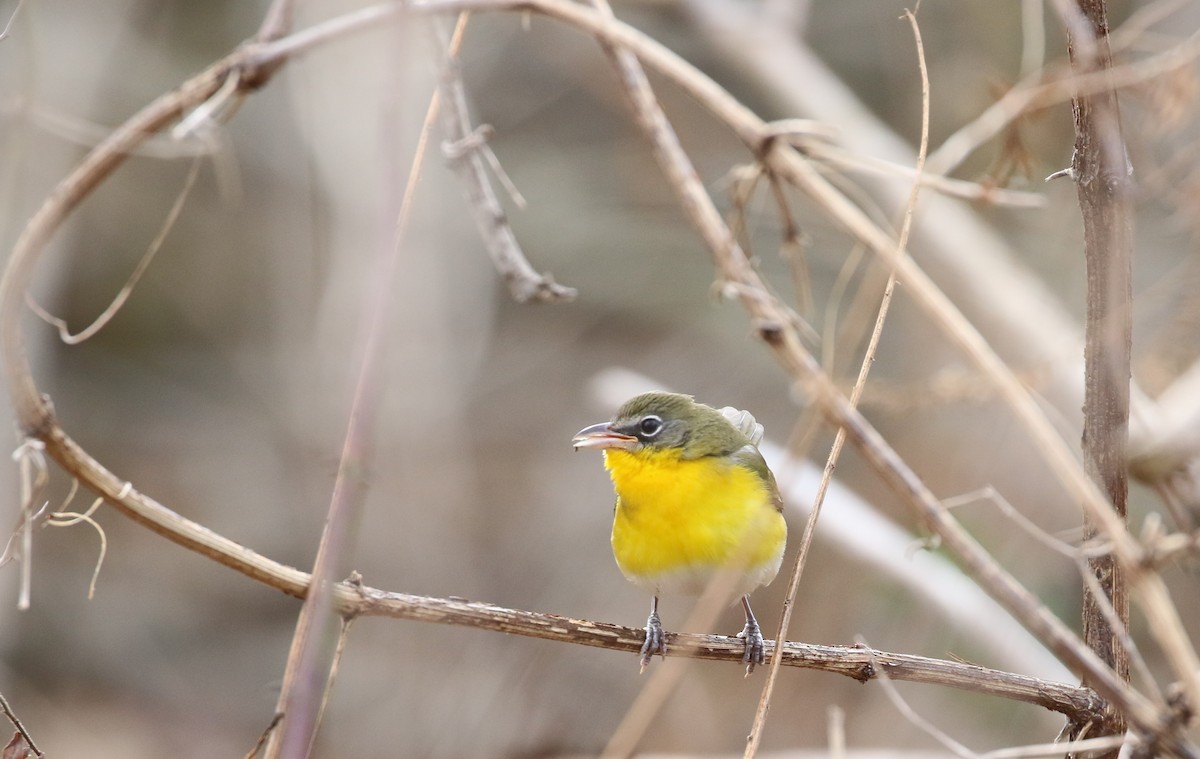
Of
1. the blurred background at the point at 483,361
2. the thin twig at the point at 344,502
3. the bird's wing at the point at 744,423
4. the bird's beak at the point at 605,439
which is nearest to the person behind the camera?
the thin twig at the point at 344,502

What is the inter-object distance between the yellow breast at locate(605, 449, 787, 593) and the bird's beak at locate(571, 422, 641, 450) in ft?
0.14

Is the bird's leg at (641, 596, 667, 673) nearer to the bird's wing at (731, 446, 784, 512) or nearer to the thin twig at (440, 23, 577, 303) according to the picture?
the bird's wing at (731, 446, 784, 512)

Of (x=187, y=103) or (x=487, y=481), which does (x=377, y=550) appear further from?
(x=187, y=103)

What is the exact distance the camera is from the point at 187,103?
5.89 feet

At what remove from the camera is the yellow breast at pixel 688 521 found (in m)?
3.42

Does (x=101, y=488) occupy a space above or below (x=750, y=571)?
below

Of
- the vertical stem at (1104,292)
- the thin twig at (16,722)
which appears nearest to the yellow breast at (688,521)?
the vertical stem at (1104,292)

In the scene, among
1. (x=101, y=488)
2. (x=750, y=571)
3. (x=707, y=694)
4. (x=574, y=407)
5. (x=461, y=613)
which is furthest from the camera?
(x=574, y=407)

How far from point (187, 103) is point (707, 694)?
629 cm

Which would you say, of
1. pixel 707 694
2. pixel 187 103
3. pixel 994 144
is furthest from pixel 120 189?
pixel 187 103

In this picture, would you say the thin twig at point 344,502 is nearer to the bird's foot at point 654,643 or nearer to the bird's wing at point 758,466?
the bird's foot at point 654,643

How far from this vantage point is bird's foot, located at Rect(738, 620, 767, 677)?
3259 mm

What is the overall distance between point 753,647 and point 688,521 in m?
0.44

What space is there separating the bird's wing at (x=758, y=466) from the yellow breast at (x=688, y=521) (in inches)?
1.9
